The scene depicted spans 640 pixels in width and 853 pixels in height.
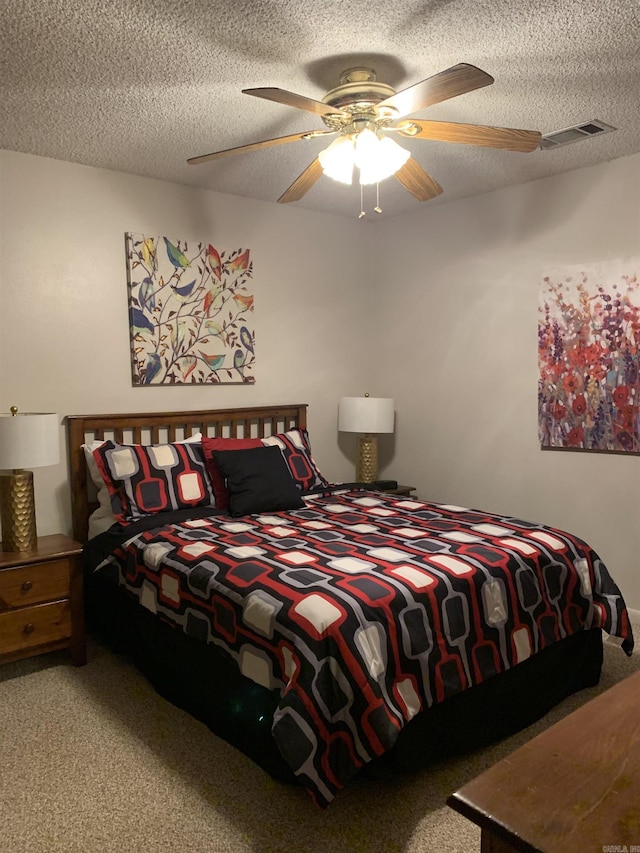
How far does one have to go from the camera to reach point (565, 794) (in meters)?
1.18

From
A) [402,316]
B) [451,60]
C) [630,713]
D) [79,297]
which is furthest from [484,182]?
[630,713]

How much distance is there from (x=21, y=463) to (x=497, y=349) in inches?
113

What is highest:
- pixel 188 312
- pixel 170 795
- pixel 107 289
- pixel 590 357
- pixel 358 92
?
pixel 358 92

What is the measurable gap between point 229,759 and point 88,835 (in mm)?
525

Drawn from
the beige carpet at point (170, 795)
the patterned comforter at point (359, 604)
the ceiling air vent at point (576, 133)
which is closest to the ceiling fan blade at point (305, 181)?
the ceiling air vent at point (576, 133)

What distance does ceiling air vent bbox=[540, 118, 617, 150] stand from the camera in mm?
2977

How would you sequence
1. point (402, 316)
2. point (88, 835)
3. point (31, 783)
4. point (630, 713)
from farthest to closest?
point (402, 316), point (31, 783), point (88, 835), point (630, 713)

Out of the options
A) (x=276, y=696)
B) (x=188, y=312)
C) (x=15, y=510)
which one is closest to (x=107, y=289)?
(x=188, y=312)

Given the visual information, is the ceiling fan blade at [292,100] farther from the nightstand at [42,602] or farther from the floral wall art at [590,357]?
the nightstand at [42,602]

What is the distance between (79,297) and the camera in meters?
3.48

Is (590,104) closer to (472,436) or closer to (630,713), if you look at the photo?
(472,436)

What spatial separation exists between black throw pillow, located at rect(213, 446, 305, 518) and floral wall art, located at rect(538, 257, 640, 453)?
1623 millimetres

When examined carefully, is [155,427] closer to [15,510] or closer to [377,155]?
[15,510]

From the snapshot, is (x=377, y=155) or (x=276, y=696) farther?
(x=377, y=155)
